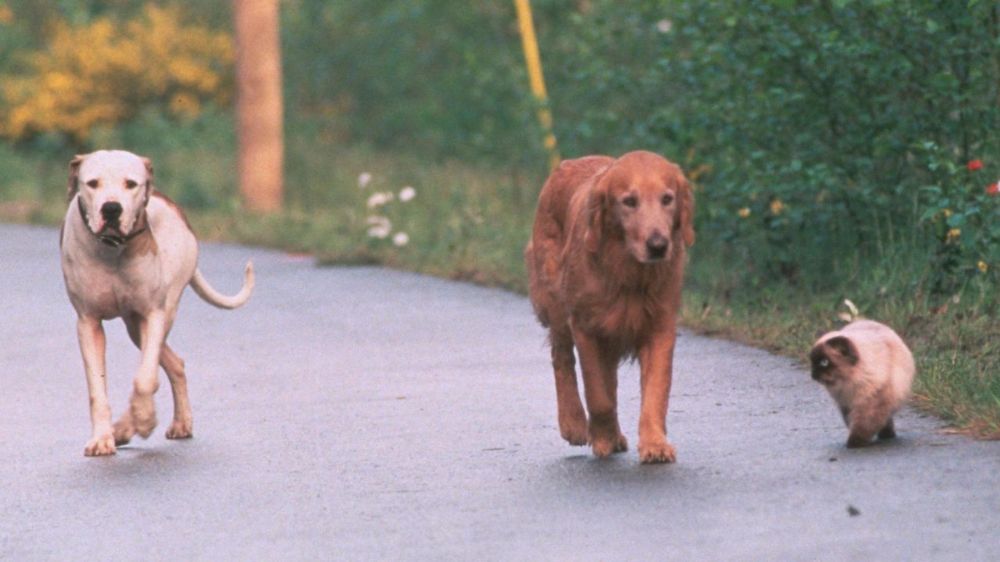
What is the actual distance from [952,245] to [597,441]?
13.4 feet

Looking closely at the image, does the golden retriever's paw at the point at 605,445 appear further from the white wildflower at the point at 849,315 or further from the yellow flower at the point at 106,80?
the yellow flower at the point at 106,80

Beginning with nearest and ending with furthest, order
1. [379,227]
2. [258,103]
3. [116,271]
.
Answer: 1. [116,271]
2. [379,227]
3. [258,103]

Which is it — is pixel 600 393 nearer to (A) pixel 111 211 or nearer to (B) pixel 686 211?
(B) pixel 686 211

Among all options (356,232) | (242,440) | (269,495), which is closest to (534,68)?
(356,232)

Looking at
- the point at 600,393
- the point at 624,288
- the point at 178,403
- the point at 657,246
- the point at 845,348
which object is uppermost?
the point at 657,246

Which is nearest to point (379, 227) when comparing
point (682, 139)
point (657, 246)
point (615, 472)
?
point (682, 139)

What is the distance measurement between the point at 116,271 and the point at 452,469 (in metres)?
1.78

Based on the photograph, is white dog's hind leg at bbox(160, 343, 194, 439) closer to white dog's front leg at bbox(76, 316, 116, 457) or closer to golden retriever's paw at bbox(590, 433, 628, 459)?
white dog's front leg at bbox(76, 316, 116, 457)

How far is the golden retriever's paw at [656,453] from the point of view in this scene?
25.7ft

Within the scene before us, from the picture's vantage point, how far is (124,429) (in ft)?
29.5

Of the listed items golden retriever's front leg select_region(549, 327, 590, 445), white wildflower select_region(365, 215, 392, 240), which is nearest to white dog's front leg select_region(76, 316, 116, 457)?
golden retriever's front leg select_region(549, 327, 590, 445)

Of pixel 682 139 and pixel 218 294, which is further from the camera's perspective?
pixel 682 139

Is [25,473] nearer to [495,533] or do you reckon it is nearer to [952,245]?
[495,533]

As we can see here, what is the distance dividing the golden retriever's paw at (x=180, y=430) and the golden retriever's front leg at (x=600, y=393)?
2.08m
